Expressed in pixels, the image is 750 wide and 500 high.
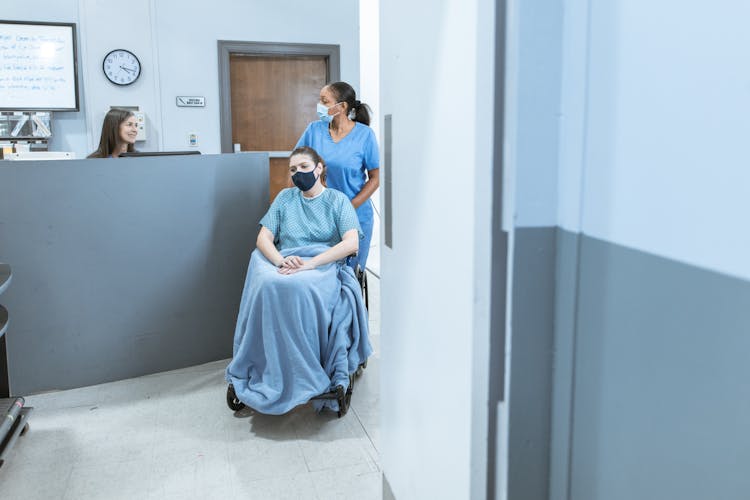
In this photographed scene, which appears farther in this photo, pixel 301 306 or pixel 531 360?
pixel 301 306

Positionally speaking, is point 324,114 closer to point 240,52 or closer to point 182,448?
point 182,448

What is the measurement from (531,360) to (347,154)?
7.14 ft

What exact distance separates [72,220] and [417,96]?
1817mm

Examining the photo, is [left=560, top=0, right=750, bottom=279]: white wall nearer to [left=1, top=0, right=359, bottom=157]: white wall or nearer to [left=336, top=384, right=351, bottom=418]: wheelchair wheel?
[left=336, top=384, right=351, bottom=418]: wheelchair wheel

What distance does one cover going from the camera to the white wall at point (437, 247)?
2.79 ft

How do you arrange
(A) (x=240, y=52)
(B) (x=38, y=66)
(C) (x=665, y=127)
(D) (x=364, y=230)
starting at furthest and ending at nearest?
(A) (x=240, y=52) < (B) (x=38, y=66) < (D) (x=364, y=230) < (C) (x=665, y=127)

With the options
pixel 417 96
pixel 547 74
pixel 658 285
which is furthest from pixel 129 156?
pixel 658 285

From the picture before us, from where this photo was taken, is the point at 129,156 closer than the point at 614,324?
No

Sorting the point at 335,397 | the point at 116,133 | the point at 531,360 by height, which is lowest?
the point at 335,397

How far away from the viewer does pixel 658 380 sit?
25.6 inches

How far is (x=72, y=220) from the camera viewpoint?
2.46 meters

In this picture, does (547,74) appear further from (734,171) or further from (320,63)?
(320,63)

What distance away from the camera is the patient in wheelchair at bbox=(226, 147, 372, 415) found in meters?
2.17

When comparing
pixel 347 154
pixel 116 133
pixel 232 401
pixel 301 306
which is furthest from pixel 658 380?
pixel 116 133
